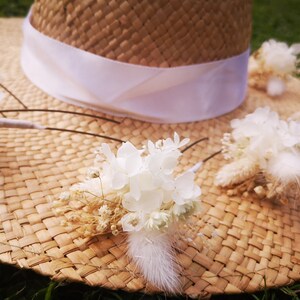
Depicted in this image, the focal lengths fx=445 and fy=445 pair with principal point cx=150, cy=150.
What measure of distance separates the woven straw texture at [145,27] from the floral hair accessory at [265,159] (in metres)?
0.28

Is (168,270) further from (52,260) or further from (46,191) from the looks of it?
(46,191)

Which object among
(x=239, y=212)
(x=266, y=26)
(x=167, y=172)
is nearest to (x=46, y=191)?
(x=167, y=172)

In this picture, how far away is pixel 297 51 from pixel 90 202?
3.71ft

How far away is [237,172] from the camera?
1.06 meters

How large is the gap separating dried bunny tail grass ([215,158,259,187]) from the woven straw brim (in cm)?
3

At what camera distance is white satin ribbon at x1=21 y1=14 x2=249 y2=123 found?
1201mm

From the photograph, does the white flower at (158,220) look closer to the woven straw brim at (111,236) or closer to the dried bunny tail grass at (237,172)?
the woven straw brim at (111,236)

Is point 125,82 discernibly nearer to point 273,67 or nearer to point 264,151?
point 264,151

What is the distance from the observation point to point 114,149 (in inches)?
43.7

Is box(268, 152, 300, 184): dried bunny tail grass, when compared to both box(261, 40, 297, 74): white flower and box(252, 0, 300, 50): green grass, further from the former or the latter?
box(252, 0, 300, 50): green grass

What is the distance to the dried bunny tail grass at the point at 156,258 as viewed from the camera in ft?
2.56

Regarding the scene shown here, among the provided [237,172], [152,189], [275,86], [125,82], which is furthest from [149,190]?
[275,86]

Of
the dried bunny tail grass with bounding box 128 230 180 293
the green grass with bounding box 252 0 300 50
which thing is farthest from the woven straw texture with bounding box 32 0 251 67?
the green grass with bounding box 252 0 300 50

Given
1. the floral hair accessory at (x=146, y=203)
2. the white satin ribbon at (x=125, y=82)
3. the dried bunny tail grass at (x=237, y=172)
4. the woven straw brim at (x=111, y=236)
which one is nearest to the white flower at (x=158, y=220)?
the floral hair accessory at (x=146, y=203)
